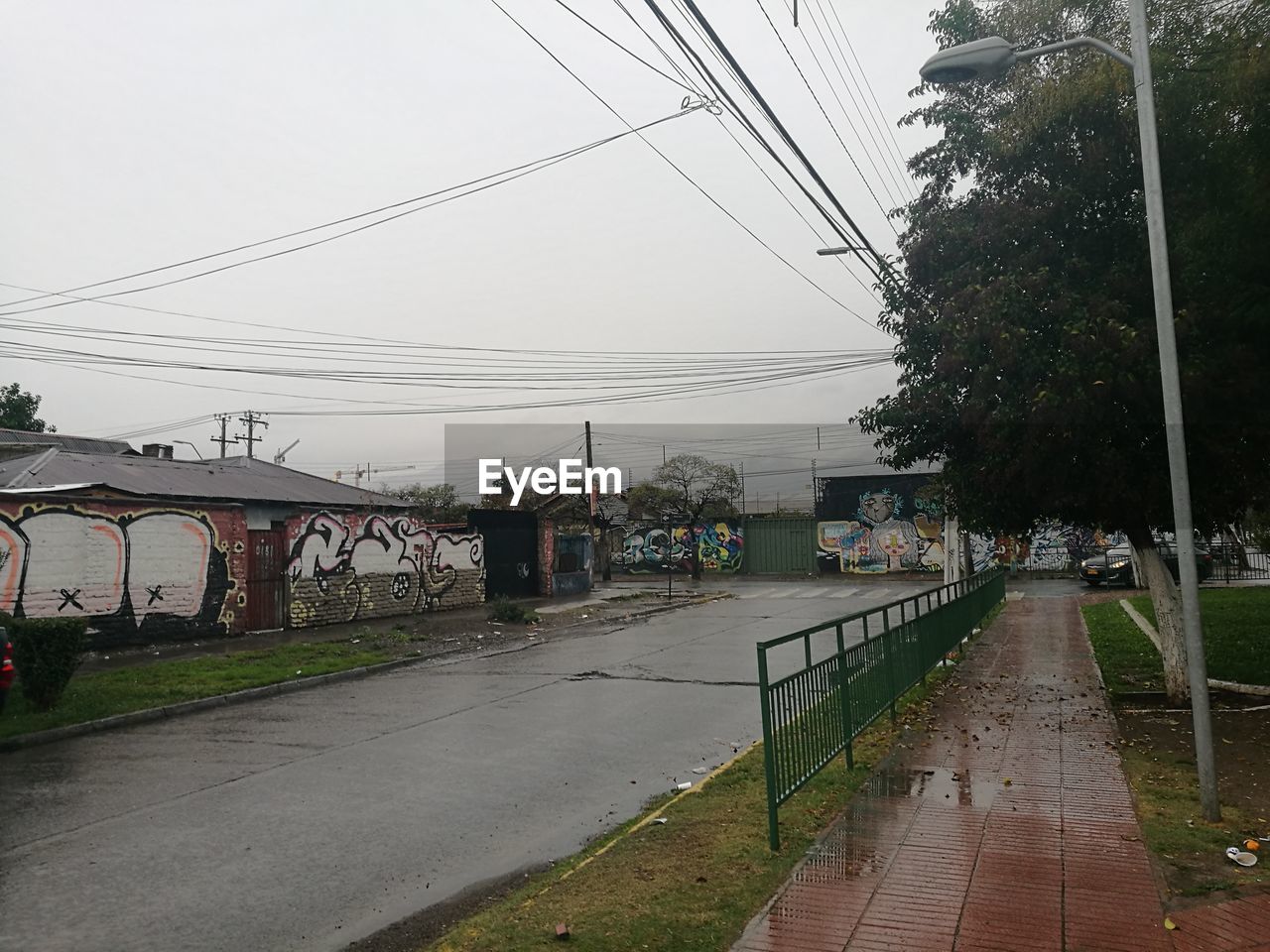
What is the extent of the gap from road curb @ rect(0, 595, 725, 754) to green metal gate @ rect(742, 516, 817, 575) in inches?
1155

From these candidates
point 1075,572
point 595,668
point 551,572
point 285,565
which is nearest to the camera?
point 595,668

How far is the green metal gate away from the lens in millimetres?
44125

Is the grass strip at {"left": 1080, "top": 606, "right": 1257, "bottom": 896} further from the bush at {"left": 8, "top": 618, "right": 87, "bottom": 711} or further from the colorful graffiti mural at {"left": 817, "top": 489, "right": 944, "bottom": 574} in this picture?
the colorful graffiti mural at {"left": 817, "top": 489, "right": 944, "bottom": 574}

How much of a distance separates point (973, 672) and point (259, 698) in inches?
374

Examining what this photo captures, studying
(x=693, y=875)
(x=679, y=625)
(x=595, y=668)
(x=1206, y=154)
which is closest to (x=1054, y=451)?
(x=1206, y=154)

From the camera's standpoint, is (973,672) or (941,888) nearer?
(941,888)

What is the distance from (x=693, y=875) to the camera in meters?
5.12

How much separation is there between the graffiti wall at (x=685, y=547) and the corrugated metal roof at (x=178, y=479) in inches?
818

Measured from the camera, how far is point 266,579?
19297 mm

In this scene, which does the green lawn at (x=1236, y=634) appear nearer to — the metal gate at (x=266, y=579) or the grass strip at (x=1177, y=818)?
the grass strip at (x=1177, y=818)

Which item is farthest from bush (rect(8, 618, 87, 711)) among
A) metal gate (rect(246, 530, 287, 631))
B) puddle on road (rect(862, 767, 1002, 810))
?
puddle on road (rect(862, 767, 1002, 810))

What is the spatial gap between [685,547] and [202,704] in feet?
117

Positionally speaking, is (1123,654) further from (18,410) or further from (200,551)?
(18,410)

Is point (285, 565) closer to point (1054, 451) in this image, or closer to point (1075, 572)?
point (1054, 451)
